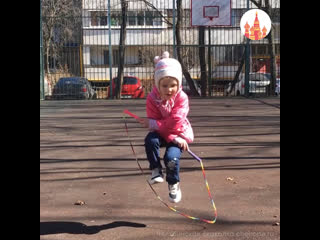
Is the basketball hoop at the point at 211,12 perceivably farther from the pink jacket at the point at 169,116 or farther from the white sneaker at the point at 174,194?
the white sneaker at the point at 174,194

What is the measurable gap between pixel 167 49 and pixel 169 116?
53.2 ft

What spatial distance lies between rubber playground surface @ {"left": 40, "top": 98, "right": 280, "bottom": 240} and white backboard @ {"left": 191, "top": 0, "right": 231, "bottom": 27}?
9.29 metres

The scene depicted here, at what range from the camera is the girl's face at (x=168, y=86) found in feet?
16.0

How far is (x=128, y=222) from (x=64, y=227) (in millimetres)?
676

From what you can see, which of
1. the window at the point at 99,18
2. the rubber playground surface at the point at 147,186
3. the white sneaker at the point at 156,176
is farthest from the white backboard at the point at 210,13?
the white sneaker at the point at 156,176

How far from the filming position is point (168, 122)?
4953 mm

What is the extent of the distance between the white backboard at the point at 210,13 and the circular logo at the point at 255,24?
74 cm

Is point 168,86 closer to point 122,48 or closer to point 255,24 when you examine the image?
point 122,48

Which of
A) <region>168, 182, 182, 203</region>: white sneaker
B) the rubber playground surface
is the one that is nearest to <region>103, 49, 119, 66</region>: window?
the rubber playground surface

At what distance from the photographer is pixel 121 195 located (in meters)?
6.02
